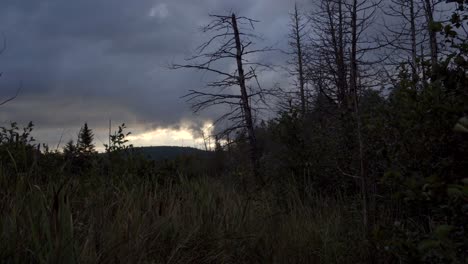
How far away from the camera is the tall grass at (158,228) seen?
3381 millimetres

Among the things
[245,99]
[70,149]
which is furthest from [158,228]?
[245,99]

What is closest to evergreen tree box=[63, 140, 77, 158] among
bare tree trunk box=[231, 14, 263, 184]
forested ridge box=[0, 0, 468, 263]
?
forested ridge box=[0, 0, 468, 263]

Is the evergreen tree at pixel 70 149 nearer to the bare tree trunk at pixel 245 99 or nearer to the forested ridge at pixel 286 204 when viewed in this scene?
the forested ridge at pixel 286 204

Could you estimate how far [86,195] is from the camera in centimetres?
555

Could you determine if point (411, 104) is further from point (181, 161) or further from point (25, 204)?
point (181, 161)

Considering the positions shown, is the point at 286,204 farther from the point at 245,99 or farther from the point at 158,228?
→ the point at 245,99

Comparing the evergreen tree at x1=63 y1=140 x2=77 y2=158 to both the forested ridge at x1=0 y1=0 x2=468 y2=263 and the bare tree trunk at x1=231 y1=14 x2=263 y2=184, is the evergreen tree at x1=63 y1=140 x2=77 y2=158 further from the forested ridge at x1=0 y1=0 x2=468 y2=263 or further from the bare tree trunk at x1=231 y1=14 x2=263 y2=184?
the bare tree trunk at x1=231 y1=14 x2=263 y2=184

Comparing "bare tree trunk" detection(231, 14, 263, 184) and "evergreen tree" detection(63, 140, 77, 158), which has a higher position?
"bare tree trunk" detection(231, 14, 263, 184)

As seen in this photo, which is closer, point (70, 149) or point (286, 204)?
point (70, 149)

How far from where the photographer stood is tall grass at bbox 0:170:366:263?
11.1ft

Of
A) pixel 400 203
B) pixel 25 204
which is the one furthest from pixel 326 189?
pixel 25 204

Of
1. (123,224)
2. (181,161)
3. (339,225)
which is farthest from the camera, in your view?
(181,161)

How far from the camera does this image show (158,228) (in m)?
4.78

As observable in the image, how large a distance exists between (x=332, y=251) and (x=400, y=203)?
1.79 m
